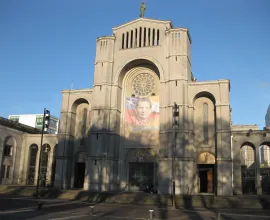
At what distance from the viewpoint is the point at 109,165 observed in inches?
1654

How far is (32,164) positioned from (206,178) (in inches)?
1270

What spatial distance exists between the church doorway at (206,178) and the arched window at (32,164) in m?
30.6

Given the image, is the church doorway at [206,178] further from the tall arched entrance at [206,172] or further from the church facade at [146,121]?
the church facade at [146,121]

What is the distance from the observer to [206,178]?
42156mm

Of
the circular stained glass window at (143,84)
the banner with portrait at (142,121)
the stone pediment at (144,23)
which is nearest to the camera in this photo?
the banner with portrait at (142,121)

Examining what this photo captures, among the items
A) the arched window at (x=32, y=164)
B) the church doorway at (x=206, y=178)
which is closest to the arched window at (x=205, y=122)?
the church doorway at (x=206, y=178)

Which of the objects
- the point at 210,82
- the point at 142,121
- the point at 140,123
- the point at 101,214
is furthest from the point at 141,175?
the point at 101,214

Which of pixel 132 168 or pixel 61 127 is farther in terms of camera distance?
pixel 61 127

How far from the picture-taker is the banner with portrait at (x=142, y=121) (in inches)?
1710

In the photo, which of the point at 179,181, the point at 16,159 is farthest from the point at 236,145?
the point at 16,159

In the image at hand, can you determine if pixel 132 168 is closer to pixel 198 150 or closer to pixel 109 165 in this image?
pixel 109 165

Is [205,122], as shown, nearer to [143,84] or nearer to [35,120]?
[143,84]

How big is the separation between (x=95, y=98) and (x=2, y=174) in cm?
2233

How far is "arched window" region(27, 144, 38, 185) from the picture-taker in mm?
54381
